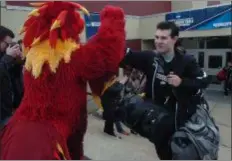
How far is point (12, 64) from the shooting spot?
2967mm

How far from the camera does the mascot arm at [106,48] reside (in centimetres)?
171

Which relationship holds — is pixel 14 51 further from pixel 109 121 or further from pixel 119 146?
pixel 109 121

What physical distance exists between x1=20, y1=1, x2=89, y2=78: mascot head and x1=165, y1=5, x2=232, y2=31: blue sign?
11053 millimetres

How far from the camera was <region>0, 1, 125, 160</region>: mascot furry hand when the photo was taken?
1676mm

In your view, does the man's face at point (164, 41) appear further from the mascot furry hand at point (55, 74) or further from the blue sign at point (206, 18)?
the blue sign at point (206, 18)

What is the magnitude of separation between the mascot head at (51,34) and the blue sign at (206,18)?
435 inches

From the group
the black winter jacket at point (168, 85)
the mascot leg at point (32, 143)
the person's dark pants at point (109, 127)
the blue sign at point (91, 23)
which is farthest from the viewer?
the person's dark pants at point (109, 127)

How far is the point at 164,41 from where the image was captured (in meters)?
2.80

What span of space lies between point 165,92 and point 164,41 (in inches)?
17.6

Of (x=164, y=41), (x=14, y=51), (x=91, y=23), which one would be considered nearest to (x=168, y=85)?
(x=164, y=41)

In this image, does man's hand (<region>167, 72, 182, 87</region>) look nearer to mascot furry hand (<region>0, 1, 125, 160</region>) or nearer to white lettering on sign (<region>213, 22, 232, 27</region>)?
mascot furry hand (<region>0, 1, 125, 160</region>)

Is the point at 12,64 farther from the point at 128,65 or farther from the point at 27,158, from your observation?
the point at 27,158

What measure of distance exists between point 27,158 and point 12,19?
275 inches

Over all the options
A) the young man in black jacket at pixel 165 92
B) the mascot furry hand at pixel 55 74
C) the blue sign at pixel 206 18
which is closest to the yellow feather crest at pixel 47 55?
the mascot furry hand at pixel 55 74
